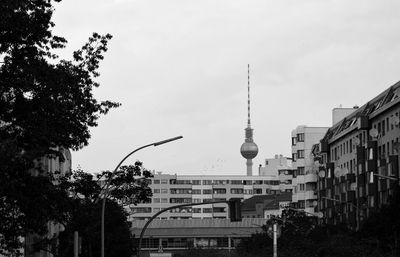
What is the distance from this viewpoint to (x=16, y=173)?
27594 mm

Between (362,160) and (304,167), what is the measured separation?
50.2 m

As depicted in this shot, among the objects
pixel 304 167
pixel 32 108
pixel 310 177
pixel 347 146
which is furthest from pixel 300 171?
pixel 32 108

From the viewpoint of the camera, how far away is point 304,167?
159250 millimetres

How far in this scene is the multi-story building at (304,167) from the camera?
150375 mm

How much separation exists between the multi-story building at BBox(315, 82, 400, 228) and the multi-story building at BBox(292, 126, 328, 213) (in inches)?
554

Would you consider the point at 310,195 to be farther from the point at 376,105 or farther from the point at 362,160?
the point at 376,105

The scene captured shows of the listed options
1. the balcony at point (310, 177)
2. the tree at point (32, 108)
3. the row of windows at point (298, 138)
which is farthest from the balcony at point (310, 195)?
the tree at point (32, 108)

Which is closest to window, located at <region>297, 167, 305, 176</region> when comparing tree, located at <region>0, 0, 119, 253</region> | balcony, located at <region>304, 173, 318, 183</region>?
balcony, located at <region>304, 173, 318, 183</region>

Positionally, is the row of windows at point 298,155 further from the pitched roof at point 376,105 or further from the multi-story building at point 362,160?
the pitched roof at point 376,105

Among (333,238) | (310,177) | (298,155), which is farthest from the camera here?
(298,155)

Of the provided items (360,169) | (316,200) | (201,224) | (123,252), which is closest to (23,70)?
(123,252)

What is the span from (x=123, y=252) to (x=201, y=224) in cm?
9102

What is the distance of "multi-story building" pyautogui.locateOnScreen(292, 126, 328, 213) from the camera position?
15038cm

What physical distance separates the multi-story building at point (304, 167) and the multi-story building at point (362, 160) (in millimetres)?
14063
